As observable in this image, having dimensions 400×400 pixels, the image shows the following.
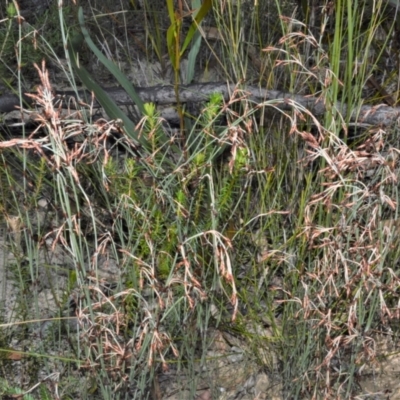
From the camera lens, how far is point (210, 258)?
2.39m

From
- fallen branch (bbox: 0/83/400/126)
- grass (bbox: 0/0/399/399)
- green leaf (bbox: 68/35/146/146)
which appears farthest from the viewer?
fallen branch (bbox: 0/83/400/126)

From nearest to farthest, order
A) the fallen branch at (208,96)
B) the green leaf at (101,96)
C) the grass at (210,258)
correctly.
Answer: the grass at (210,258) < the green leaf at (101,96) < the fallen branch at (208,96)

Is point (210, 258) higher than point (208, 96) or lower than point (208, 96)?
lower

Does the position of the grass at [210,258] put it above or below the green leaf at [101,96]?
below

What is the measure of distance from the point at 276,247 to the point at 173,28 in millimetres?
730

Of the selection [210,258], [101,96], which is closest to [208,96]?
[101,96]

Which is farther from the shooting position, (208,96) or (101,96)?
(208,96)

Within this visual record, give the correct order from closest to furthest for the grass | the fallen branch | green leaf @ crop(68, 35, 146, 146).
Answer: the grass, green leaf @ crop(68, 35, 146, 146), the fallen branch

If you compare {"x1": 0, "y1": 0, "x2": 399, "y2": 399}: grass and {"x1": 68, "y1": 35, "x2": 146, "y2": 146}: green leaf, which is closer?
{"x1": 0, "y1": 0, "x2": 399, "y2": 399}: grass

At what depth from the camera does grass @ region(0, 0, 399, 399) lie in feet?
6.30

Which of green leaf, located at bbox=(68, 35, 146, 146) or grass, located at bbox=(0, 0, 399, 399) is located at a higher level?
green leaf, located at bbox=(68, 35, 146, 146)

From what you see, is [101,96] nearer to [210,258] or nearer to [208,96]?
[208,96]

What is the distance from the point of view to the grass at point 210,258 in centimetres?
192

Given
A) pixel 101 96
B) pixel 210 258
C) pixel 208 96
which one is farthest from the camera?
pixel 208 96
